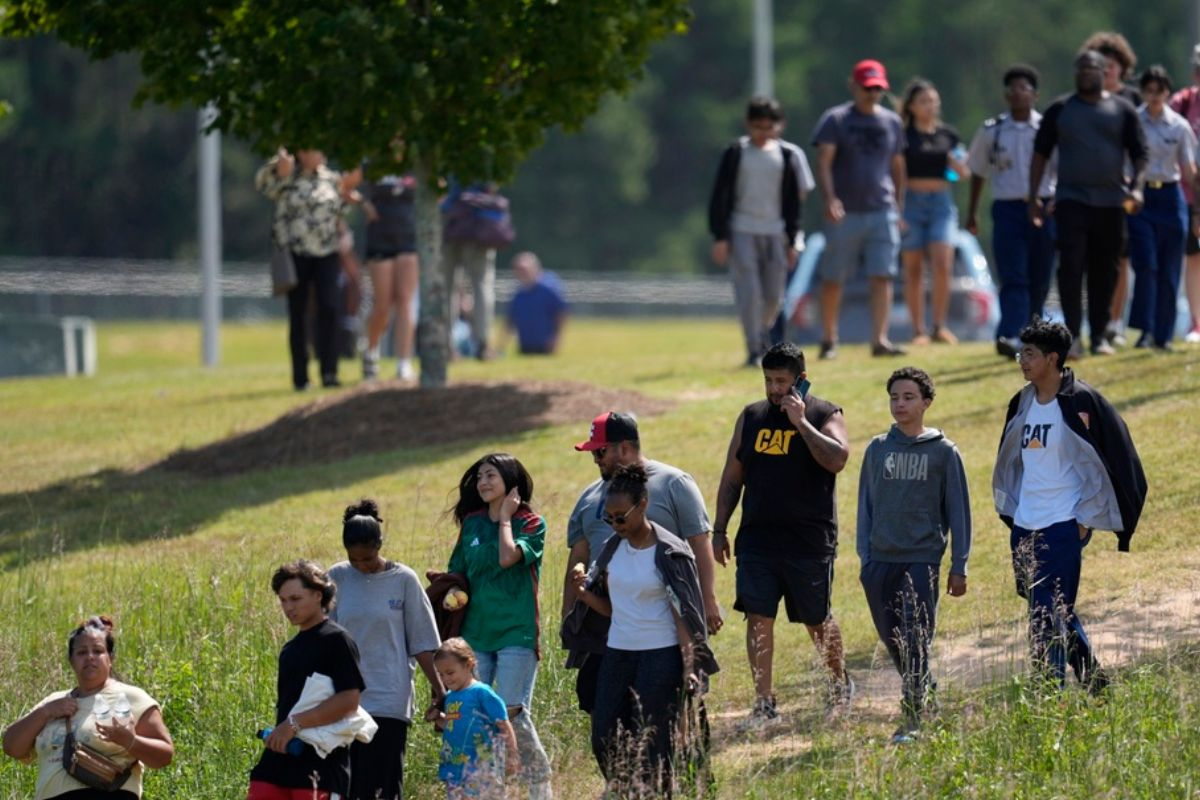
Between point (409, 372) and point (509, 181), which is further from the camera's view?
point (409, 372)

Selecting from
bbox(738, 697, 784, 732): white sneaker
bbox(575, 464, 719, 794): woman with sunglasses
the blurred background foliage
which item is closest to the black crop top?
bbox(738, 697, 784, 732): white sneaker

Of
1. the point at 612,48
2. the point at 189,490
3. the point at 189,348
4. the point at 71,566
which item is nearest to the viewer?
the point at 71,566

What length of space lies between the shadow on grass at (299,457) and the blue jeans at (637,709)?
18.1ft

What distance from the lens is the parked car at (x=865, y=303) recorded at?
24.7 m

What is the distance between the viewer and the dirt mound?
52.7ft

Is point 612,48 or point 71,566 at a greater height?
point 612,48

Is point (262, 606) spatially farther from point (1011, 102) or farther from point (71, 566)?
point (1011, 102)

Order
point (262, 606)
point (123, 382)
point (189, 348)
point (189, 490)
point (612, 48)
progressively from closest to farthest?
point (262, 606) < point (189, 490) < point (612, 48) < point (123, 382) < point (189, 348)

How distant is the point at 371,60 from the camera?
15.9 m

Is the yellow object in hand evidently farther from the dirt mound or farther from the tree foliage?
the tree foliage

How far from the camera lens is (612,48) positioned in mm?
16500

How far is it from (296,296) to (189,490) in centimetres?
405

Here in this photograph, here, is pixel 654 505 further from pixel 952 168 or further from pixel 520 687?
pixel 952 168

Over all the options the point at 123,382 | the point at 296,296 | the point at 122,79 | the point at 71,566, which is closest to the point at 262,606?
the point at 71,566
